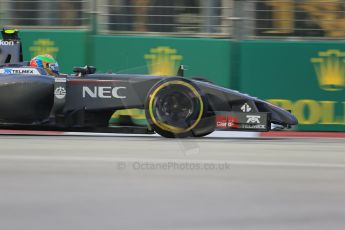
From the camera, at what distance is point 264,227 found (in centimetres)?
400

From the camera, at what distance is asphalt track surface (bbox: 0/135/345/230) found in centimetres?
414

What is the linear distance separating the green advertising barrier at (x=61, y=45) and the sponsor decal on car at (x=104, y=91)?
2.97 metres

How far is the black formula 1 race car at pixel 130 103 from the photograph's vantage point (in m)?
7.50

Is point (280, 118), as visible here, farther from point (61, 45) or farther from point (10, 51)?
point (61, 45)

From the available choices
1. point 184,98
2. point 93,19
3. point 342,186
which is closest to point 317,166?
point 342,186

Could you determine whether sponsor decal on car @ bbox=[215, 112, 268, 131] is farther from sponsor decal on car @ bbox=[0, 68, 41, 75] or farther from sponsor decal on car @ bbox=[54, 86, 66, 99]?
sponsor decal on car @ bbox=[0, 68, 41, 75]

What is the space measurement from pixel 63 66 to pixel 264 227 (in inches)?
280

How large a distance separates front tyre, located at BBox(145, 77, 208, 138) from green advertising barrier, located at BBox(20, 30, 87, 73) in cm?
330

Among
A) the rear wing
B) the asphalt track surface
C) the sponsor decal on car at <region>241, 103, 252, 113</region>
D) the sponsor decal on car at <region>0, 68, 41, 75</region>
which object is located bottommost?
the asphalt track surface

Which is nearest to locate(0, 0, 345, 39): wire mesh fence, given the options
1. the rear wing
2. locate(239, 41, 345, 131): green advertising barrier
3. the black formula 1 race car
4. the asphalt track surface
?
locate(239, 41, 345, 131): green advertising barrier

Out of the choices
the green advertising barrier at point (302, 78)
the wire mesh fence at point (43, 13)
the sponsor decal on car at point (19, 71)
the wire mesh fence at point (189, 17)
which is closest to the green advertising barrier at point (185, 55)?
the wire mesh fence at point (189, 17)

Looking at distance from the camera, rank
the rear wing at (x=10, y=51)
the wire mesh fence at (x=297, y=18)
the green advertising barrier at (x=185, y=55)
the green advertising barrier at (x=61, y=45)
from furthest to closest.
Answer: the green advertising barrier at (x=61, y=45), the green advertising barrier at (x=185, y=55), the wire mesh fence at (x=297, y=18), the rear wing at (x=10, y=51)

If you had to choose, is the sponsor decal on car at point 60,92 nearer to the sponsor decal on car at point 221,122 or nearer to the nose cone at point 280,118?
the sponsor decal on car at point 221,122

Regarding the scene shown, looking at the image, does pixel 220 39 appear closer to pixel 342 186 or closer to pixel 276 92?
pixel 276 92
